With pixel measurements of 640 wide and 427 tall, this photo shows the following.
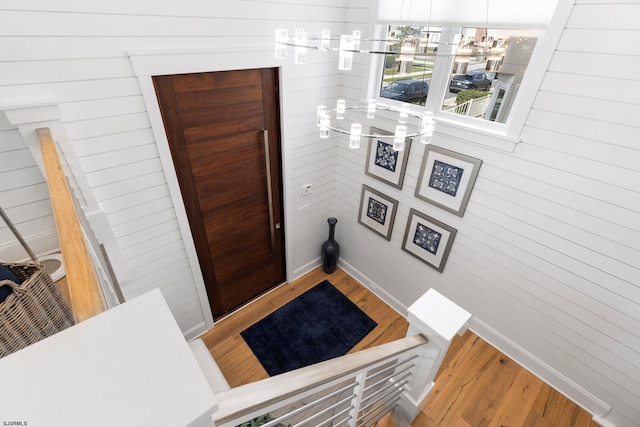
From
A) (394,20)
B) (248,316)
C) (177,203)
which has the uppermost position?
(394,20)

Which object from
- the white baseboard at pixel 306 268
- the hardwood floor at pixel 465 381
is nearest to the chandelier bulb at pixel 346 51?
the hardwood floor at pixel 465 381

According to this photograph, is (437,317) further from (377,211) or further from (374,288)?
(374,288)

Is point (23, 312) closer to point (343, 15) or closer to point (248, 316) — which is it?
point (248, 316)

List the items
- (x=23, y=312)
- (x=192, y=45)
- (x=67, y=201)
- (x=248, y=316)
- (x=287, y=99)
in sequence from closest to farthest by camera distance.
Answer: (x=23, y=312)
(x=67, y=201)
(x=192, y=45)
(x=287, y=99)
(x=248, y=316)

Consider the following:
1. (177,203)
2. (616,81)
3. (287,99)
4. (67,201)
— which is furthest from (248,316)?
(616,81)

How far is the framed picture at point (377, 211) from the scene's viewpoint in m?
2.88

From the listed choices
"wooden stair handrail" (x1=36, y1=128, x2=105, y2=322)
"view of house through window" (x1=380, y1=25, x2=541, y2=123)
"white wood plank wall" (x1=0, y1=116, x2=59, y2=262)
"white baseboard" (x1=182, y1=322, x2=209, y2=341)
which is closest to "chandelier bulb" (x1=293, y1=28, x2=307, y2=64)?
"view of house through window" (x1=380, y1=25, x2=541, y2=123)

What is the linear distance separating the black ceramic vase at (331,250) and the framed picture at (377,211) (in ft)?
1.33

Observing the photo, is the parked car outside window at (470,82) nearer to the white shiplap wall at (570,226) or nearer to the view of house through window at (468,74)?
the view of house through window at (468,74)

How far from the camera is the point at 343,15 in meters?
2.48

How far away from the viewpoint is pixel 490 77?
1.99m

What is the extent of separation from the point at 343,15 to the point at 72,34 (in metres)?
1.90

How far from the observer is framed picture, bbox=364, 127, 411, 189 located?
2623 mm

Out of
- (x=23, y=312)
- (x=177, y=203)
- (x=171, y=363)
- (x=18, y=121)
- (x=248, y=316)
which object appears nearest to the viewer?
(x=171, y=363)
